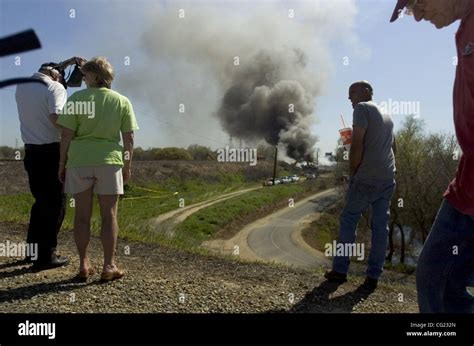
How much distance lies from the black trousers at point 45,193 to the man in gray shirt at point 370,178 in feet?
7.51

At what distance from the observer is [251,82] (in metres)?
60.8

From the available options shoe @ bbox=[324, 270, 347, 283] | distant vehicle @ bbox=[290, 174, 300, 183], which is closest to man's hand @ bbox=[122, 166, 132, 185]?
shoe @ bbox=[324, 270, 347, 283]

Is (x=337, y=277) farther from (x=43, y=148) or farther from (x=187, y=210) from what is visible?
(x=187, y=210)

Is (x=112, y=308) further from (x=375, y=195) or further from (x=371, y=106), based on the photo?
(x=371, y=106)

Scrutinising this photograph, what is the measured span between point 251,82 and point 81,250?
59.0 metres

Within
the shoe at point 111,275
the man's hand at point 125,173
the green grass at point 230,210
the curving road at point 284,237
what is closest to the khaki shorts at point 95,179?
the man's hand at point 125,173

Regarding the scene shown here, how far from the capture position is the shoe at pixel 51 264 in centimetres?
362

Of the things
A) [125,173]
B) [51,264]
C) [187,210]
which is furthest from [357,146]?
[187,210]

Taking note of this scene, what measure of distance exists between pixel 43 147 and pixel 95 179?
66 cm

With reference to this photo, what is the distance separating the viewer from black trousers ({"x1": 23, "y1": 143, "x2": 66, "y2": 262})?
3545 millimetres

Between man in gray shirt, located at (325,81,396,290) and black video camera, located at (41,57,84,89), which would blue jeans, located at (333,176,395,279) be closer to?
man in gray shirt, located at (325,81,396,290)

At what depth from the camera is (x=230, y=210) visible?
32.6 meters
